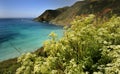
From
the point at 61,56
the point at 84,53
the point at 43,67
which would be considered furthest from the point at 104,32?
the point at 43,67

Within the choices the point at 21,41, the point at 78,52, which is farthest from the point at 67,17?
the point at 78,52

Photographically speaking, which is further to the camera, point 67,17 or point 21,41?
point 67,17

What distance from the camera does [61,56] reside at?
6.70 meters

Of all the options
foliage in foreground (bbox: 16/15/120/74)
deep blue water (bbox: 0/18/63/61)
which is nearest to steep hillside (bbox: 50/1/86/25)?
deep blue water (bbox: 0/18/63/61)

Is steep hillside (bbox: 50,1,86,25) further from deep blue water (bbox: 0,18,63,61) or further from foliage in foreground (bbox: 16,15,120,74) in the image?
foliage in foreground (bbox: 16,15,120,74)

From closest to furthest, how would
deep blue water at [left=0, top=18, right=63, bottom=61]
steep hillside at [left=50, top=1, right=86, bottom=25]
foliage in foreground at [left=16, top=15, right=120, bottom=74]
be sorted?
foliage in foreground at [left=16, top=15, right=120, bottom=74], deep blue water at [left=0, top=18, right=63, bottom=61], steep hillside at [left=50, top=1, right=86, bottom=25]

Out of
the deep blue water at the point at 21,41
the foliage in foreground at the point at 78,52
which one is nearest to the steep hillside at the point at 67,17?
the deep blue water at the point at 21,41

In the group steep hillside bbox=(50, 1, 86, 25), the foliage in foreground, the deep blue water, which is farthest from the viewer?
steep hillside bbox=(50, 1, 86, 25)

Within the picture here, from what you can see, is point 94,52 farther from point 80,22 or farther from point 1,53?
point 1,53

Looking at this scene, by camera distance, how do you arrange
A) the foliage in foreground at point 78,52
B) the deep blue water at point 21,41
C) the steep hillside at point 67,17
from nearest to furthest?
the foliage in foreground at point 78,52, the deep blue water at point 21,41, the steep hillside at point 67,17

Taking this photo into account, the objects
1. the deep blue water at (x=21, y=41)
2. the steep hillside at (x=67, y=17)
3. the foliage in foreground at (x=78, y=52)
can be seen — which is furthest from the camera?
the steep hillside at (x=67, y=17)

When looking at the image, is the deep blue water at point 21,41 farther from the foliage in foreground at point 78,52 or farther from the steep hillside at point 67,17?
the steep hillside at point 67,17

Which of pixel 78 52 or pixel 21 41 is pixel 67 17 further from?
pixel 78 52

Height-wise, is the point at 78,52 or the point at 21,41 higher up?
the point at 78,52
